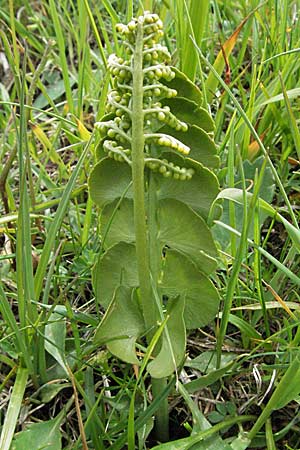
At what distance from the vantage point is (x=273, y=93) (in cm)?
157

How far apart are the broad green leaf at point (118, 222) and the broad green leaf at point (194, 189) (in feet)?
0.19

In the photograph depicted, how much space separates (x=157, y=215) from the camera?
3.62 feet

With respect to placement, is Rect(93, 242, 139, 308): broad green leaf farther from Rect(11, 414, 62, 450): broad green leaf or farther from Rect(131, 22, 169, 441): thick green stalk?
Rect(11, 414, 62, 450): broad green leaf

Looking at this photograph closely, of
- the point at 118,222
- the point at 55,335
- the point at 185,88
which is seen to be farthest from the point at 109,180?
the point at 55,335

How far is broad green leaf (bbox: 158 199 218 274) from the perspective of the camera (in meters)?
1.09

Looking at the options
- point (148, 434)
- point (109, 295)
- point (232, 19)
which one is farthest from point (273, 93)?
point (148, 434)

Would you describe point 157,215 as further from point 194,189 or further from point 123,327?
point 123,327

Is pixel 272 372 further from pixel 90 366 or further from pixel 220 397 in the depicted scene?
pixel 90 366

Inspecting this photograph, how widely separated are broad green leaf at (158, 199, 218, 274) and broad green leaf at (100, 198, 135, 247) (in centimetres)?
5

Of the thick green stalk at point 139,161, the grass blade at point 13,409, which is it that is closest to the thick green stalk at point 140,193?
the thick green stalk at point 139,161

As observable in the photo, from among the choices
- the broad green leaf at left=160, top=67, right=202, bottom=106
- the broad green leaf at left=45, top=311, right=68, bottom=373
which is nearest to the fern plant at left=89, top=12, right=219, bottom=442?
the broad green leaf at left=160, top=67, right=202, bottom=106

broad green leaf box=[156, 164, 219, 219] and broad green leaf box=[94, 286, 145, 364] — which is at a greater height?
broad green leaf box=[156, 164, 219, 219]

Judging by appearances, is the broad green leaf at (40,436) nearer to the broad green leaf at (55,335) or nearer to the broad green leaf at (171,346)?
the broad green leaf at (55,335)

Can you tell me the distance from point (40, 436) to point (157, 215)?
44 centimetres
